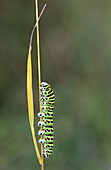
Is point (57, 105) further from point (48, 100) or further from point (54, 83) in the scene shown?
point (48, 100)

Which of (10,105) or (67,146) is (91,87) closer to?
(67,146)

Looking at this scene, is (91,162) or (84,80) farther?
(84,80)

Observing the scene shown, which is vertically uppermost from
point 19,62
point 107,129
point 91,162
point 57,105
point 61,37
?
point 61,37

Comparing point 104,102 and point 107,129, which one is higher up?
point 104,102

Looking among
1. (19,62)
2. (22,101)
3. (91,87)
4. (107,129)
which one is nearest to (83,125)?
(107,129)

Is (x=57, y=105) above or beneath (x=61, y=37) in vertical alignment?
beneath

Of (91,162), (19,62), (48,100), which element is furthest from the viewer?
(19,62)

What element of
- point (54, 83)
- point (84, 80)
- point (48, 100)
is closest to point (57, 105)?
point (54, 83)

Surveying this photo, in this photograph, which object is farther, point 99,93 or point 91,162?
point 99,93

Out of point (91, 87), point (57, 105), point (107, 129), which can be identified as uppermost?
point (91, 87)

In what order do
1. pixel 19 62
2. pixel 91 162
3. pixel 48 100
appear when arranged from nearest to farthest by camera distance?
pixel 48 100 → pixel 91 162 → pixel 19 62
